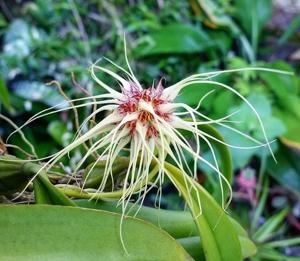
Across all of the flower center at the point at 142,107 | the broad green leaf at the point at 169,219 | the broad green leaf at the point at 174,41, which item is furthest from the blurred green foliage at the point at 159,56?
the flower center at the point at 142,107

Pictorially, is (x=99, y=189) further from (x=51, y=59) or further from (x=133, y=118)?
(x=51, y=59)

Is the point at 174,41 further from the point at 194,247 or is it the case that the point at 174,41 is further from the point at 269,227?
the point at 194,247

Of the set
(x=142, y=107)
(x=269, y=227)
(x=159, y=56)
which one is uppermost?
(x=142, y=107)

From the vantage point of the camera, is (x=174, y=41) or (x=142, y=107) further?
(x=174, y=41)

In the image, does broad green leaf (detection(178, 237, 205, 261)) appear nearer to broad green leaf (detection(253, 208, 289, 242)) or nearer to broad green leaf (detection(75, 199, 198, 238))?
broad green leaf (detection(75, 199, 198, 238))

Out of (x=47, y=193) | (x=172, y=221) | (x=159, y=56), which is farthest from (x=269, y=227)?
(x=47, y=193)

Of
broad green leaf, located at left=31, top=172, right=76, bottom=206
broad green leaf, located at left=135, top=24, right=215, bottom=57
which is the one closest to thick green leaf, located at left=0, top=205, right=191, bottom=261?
broad green leaf, located at left=31, top=172, right=76, bottom=206
